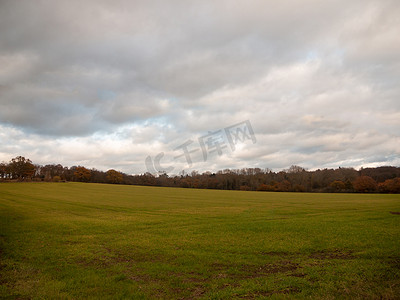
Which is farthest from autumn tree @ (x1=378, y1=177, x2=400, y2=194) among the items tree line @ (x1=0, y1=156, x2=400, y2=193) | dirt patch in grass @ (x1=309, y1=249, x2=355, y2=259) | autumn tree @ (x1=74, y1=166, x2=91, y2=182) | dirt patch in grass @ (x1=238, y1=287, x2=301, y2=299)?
autumn tree @ (x1=74, y1=166, x2=91, y2=182)

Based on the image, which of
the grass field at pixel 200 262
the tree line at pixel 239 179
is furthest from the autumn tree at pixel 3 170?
the grass field at pixel 200 262

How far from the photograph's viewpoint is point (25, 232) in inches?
822

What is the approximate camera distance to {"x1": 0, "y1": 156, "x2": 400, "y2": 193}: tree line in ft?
389

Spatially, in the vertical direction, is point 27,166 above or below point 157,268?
above

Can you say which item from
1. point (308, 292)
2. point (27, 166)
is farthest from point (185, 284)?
point (27, 166)

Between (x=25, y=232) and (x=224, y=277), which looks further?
(x=25, y=232)

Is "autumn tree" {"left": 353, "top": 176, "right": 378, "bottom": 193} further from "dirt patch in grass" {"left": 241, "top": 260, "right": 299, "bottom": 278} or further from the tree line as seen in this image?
"dirt patch in grass" {"left": 241, "top": 260, "right": 299, "bottom": 278}

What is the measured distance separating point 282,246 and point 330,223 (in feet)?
40.2

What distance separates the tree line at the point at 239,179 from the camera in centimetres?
11844

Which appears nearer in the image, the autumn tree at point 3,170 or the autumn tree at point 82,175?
the autumn tree at point 3,170

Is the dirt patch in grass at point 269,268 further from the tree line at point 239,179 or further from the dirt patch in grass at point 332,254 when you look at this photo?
the tree line at point 239,179

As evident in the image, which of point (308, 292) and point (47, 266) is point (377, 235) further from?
point (47, 266)

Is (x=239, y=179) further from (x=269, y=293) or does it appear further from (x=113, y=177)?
(x=269, y=293)

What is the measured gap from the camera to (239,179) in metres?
153
